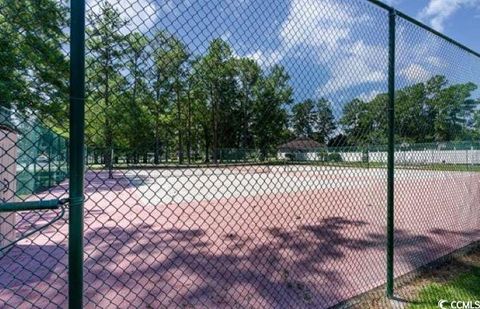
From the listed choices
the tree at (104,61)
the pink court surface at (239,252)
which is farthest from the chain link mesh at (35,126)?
the tree at (104,61)

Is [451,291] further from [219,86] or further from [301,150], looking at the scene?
[219,86]

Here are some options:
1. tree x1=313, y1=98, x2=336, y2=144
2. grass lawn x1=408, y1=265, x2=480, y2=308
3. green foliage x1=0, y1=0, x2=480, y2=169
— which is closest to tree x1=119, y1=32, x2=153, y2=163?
green foliage x1=0, y1=0, x2=480, y2=169

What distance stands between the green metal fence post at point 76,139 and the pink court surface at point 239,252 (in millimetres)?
907

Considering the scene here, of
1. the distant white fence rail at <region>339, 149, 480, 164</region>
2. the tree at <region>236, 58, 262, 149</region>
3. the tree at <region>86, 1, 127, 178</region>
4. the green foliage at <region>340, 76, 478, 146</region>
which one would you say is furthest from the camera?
the distant white fence rail at <region>339, 149, 480, 164</region>

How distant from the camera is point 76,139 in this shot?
4.95ft

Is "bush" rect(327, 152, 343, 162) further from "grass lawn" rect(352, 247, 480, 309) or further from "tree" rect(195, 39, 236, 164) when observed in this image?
"grass lawn" rect(352, 247, 480, 309)

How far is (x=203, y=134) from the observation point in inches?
103

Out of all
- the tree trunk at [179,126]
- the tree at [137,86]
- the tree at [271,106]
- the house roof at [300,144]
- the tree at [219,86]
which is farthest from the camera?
the house roof at [300,144]

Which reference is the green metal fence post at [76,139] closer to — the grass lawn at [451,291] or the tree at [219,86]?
the tree at [219,86]

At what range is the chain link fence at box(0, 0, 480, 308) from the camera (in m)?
2.15

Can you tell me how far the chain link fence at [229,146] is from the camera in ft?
7.07

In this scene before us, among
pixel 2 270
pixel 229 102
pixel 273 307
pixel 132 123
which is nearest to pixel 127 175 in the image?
pixel 132 123

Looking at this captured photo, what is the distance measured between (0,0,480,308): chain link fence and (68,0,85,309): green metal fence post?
3cm

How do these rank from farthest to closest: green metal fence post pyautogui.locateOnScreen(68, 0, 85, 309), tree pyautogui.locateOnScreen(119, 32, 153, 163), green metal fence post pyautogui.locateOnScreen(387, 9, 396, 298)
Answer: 1. green metal fence post pyautogui.locateOnScreen(387, 9, 396, 298)
2. tree pyautogui.locateOnScreen(119, 32, 153, 163)
3. green metal fence post pyautogui.locateOnScreen(68, 0, 85, 309)
